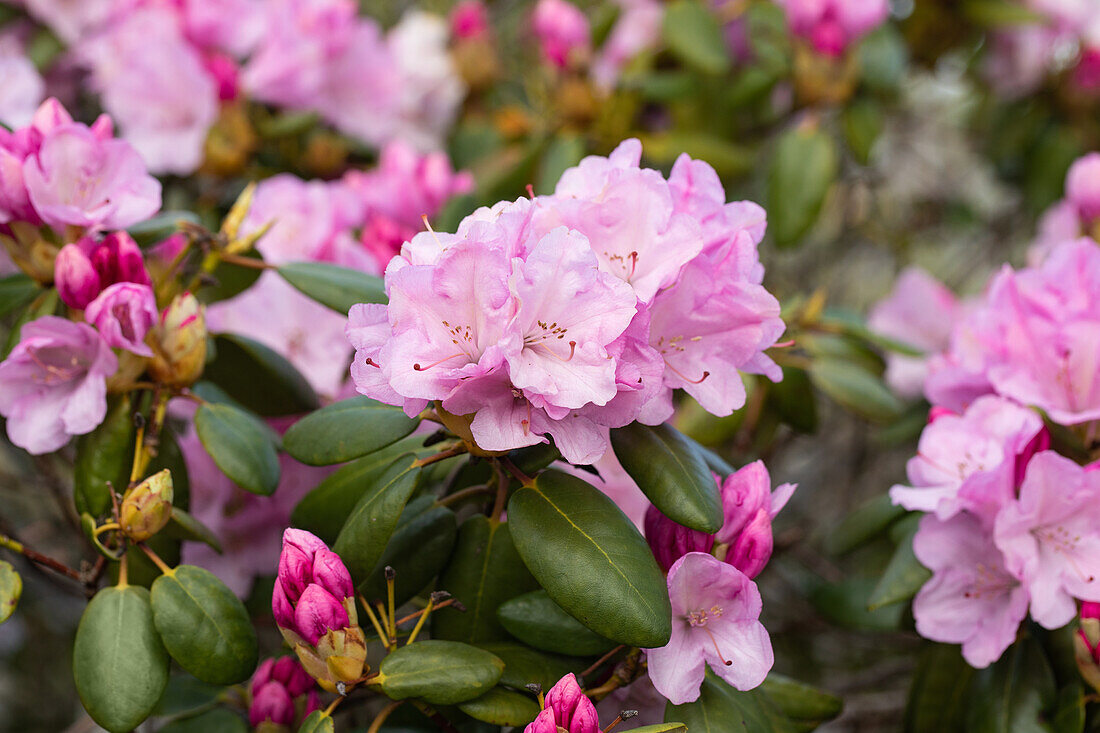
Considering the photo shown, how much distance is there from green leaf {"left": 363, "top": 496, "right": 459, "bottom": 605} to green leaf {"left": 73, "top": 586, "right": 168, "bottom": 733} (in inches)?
7.7

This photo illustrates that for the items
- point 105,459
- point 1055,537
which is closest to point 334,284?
point 105,459

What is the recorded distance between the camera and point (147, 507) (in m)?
0.84

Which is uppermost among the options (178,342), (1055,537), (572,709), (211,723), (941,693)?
(178,342)

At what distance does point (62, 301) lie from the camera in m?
1.02

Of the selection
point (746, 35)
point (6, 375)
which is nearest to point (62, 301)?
point (6, 375)

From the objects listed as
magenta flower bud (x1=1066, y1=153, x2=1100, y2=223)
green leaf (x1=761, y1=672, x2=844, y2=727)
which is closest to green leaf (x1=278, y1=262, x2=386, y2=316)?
green leaf (x1=761, y1=672, x2=844, y2=727)

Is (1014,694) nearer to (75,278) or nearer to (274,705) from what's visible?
(274,705)

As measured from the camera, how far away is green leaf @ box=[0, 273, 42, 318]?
1.06 metres

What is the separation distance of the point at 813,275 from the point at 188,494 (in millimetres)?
2041

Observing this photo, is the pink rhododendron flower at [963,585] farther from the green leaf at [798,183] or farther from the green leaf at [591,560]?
the green leaf at [798,183]

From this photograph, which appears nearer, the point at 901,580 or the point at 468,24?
the point at 901,580

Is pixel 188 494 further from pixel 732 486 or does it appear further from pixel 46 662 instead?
pixel 46 662

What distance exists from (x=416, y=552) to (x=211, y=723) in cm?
35

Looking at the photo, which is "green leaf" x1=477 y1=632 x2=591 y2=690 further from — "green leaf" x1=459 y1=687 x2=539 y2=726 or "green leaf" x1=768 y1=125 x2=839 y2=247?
"green leaf" x1=768 y1=125 x2=839 y2=247
